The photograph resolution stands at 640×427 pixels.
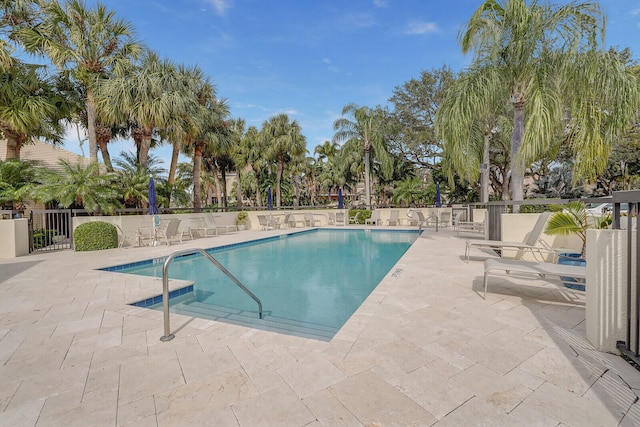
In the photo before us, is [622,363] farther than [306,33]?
No

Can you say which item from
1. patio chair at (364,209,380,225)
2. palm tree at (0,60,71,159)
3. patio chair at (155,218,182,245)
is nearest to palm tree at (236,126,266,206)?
patio chair at (364,209,380,225)

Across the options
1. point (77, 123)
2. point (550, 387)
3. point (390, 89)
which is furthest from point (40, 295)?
point (390, 89)

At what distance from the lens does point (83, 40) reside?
463 inches

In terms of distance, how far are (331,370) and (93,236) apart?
10105 millimetres

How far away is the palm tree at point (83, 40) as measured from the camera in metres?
11.4

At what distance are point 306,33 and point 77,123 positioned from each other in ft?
41.7

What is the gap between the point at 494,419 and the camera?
5.73 feet

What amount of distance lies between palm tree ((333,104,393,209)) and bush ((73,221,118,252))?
53.7 ft

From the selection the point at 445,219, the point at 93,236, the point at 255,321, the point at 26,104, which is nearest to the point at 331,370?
the point at 255,321

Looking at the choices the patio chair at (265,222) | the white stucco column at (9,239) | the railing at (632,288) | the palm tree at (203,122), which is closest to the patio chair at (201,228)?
the palm tree at (203,122)

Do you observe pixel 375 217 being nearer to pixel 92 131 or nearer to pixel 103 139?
pixel 92 131

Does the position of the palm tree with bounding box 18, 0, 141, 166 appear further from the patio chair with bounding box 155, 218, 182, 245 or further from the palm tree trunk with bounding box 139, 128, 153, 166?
the patio chair with bounding box 155, 218, 182, 245

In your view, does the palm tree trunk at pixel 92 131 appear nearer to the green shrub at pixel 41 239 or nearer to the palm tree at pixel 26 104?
the palm tree at pixel 26 104

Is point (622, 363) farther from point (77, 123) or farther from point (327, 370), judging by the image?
point (77, 123)
